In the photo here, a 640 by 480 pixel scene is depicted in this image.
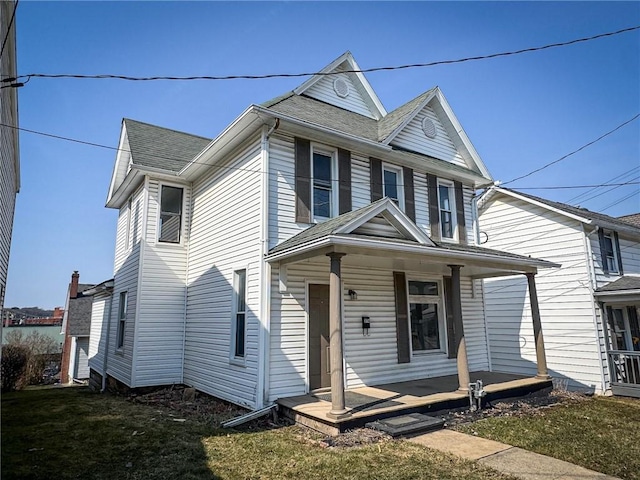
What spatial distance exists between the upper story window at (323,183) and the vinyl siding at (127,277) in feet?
16.7

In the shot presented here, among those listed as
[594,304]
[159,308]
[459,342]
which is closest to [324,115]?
[459,342]

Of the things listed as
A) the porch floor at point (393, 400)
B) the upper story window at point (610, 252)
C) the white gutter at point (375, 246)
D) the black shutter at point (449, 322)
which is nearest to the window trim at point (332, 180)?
the white gutter at point (375, 246)

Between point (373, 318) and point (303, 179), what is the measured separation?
3597mm

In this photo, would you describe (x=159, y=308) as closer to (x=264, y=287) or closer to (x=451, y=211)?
(x=264, y=287)

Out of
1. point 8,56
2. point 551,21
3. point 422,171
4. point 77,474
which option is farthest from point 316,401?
point 551,21

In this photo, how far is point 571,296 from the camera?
1228 centimetres

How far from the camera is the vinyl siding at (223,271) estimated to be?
8.16 m

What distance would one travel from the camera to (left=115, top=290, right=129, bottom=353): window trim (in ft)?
39.4

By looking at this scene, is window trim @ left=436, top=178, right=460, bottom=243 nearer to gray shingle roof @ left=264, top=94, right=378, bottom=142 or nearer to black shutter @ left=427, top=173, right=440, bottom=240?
black shutter @ left=427, top=173, right=440, bottom=240

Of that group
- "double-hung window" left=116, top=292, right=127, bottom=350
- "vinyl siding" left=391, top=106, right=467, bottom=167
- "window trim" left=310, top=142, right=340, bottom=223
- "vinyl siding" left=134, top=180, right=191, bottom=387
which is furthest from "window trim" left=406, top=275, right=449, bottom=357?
"double-hung window" left=116, top=292, right=127, bottom=350

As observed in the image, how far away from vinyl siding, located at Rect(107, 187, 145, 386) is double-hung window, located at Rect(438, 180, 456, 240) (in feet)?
27.5

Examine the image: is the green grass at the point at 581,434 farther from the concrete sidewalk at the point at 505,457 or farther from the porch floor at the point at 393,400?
the porch floor at the point at 393,400

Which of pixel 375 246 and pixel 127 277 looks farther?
pixel 127 277

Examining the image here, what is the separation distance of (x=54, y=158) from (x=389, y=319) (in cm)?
856
